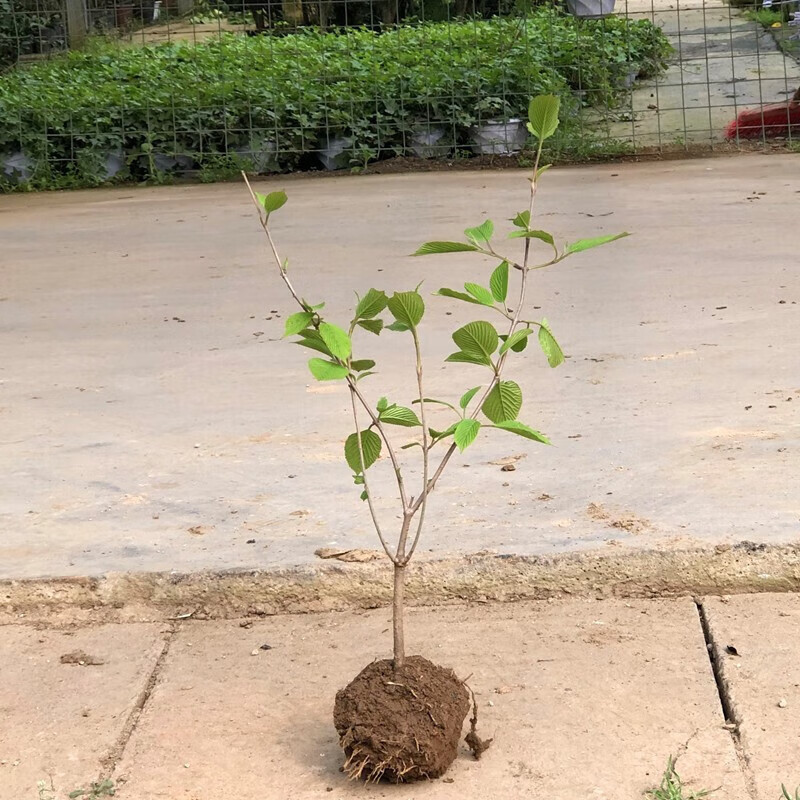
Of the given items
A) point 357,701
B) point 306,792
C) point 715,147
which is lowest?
point 306,792

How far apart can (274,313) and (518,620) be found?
2293 millimetres

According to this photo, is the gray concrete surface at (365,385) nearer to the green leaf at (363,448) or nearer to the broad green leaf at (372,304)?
the green leaf at (363,448)

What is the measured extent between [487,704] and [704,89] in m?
7.62

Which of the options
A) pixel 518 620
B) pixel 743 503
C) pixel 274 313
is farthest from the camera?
pixel 274 313

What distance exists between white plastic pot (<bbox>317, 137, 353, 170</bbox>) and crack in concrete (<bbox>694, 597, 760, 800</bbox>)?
5.41 metres

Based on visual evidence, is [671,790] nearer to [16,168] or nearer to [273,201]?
[273,201]

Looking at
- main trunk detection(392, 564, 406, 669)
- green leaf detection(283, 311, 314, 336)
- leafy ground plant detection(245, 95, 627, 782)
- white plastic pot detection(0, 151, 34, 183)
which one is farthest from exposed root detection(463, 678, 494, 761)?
white plastic pot detection(0, 151, 34, 183)

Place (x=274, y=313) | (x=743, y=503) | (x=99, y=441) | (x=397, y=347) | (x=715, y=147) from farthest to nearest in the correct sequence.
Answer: (x=715, y=147) → (x=274, y=313) → (x=397, y=347) → (x=99, y=441) → (x=743, y=503)

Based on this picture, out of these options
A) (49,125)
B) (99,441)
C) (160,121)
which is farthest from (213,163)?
(99,441)

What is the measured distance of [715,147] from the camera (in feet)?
23.2

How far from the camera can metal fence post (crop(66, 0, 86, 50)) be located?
917 cm

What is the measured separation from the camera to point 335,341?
165 cm

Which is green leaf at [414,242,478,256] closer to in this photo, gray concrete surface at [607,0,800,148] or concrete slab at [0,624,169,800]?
concrete slab at [0,624,169,800]

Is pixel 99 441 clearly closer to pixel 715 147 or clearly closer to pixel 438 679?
pixel 438 679
